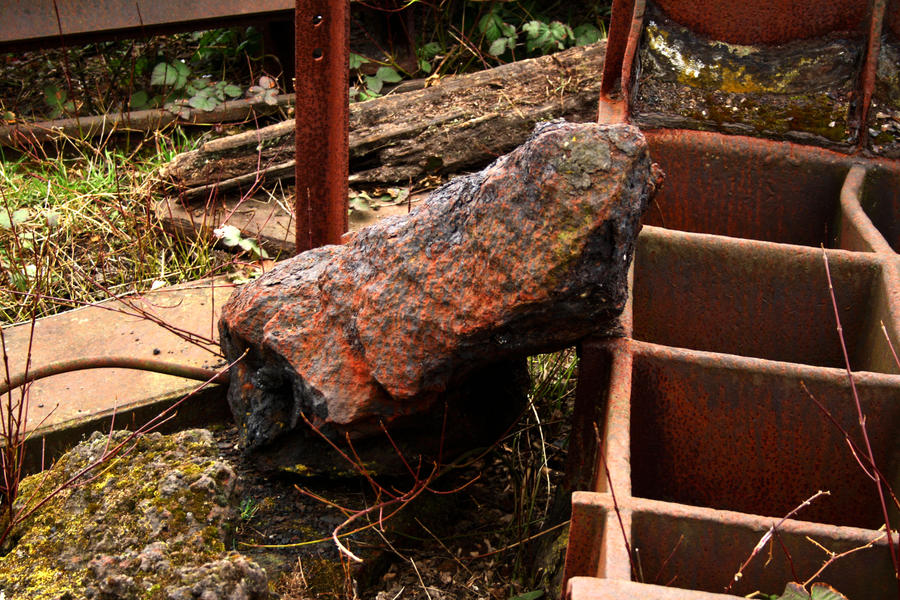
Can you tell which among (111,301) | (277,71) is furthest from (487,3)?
(111,301)

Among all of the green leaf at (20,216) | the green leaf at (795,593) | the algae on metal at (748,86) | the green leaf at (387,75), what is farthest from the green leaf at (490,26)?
the green leaf at (795,593)

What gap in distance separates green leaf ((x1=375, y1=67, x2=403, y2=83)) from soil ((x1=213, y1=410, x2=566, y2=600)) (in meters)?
3.37

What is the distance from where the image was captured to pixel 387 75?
565 centimetres

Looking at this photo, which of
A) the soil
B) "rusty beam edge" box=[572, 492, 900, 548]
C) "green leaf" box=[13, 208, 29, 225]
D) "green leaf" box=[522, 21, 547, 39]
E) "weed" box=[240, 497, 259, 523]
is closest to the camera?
"rusty beam edge" box=[572, 492, 900, 548]

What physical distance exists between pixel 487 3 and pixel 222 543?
188 inches

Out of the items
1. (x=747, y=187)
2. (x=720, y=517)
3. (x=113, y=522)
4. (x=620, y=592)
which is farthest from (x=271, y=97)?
(x=620, y=592)

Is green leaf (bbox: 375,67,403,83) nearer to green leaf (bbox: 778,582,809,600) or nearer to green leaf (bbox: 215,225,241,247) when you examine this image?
green leaf (bbox: 215,225,241,247)

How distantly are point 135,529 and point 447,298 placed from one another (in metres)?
0.84

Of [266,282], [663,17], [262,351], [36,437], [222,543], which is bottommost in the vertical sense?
[36,437]

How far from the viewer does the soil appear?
2.41m

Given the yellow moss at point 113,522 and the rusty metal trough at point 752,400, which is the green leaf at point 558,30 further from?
the yellow moss at point 113,522

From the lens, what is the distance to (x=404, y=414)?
7.54 feet

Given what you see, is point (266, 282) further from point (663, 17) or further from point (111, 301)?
point (663, 17)

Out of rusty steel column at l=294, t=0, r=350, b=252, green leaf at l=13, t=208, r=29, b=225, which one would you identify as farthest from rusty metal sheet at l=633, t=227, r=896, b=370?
green leaf at l=13, t=208, r=29, b=225
